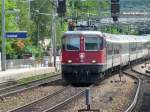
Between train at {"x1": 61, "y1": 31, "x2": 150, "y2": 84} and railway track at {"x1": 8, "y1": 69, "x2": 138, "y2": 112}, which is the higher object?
train at {"x1": 61, "y1": 31, "x2": 150, "y2": 84}

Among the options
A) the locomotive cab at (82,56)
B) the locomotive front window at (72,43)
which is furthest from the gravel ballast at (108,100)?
the locomotive front window at (72,43)

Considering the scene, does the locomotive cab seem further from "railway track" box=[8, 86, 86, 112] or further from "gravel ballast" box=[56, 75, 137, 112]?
"railway track" box=[8, 86, 86, 112]

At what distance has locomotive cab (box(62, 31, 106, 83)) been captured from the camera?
101 feet

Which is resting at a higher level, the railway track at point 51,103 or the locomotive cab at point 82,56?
the locomotive cab at point 82,56

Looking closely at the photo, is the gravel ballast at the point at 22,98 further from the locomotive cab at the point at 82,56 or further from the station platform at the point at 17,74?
the station platform at the point at 17,74

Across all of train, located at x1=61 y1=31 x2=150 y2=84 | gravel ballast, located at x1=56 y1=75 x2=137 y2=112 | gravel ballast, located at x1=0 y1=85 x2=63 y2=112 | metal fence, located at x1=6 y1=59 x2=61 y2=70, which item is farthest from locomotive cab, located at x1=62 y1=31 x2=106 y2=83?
metal fence, located at x1=6 y1=59 x2=61 y2=70

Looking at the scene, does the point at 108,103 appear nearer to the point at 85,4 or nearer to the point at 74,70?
the point at 74,70

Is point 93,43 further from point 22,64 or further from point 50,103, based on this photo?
point 22,64

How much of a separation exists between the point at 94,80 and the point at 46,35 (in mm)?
57245

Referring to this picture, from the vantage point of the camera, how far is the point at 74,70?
101 ft

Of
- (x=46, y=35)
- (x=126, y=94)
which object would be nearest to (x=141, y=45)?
(x=46, y=35)

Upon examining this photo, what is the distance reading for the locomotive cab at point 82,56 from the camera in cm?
3081

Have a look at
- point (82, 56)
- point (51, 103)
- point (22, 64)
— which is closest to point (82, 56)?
point (82, 56)

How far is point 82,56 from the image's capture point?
101 feet
